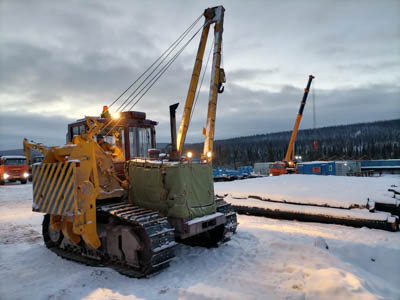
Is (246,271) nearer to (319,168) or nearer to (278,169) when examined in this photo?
(278,169)

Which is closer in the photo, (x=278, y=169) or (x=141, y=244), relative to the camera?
(x=141, y=244)

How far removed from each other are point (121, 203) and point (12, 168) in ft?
75.3

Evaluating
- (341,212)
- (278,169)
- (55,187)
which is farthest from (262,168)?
(55,187)

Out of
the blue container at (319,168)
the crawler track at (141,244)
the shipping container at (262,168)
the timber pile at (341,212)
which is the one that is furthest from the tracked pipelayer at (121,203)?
the shipping container at (262,168)

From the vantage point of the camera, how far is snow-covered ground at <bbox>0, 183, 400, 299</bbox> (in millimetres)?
4227

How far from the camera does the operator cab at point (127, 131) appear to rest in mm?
6738

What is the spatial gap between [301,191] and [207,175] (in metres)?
5.27

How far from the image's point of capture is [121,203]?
598 centimetres

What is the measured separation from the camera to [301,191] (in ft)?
32.2

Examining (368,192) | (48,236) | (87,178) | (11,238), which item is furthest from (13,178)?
(368,192)

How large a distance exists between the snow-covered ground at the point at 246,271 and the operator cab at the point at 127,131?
9.00 feet

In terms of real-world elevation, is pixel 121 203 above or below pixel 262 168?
above

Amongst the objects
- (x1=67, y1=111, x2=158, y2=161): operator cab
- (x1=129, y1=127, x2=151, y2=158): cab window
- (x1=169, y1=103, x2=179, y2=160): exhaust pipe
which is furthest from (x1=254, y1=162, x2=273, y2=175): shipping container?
(x1=169, y1=103, x2=179, y2=160): exhaust pipe

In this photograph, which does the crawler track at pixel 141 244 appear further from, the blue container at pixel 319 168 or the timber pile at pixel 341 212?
the blue container at pixel 319 168
